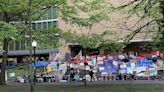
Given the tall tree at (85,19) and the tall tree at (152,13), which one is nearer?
the tall tree at (152,13)

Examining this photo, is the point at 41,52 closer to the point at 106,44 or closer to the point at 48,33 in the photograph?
the point at 48,33

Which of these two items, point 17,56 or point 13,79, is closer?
point 13,79

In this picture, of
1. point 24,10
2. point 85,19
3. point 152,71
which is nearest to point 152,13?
point 24,10

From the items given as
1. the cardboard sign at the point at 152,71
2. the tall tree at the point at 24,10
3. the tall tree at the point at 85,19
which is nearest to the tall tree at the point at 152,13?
the tall tree at the point at 24,10

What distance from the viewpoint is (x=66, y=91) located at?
28672 millimetres

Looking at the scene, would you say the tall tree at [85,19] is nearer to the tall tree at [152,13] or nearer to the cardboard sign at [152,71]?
the cardboard sign at [152,71]

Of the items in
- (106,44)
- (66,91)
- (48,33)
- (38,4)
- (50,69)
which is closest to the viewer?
(106,44)

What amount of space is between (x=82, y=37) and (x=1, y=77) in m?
9.05

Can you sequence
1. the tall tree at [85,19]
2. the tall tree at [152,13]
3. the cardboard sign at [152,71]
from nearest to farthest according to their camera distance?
the tall tree at [152,13]
the tall tree at [85,19]
the cardboard sign at [152,71]

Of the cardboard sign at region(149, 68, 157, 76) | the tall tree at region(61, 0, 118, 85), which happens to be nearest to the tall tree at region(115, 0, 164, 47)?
the tall tree at region(61, 0, 118, 85)

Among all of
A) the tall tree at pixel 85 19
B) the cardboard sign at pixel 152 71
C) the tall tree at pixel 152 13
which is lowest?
the cardboard sign at pixel 152 71

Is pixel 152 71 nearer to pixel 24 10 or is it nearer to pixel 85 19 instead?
pixel 85 19

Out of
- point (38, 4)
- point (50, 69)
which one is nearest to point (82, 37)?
point (38, 4)

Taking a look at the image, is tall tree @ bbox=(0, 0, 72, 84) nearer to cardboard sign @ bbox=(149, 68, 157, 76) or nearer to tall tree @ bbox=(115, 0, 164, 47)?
tall tree @ bbox=(115, 0, 164, 47)
